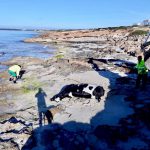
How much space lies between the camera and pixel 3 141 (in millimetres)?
11414

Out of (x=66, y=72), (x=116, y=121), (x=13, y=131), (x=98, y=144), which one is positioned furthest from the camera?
(x=66, y=72)

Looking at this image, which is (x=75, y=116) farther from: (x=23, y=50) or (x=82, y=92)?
(x=23, y=50)

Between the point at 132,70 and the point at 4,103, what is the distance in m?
10.9

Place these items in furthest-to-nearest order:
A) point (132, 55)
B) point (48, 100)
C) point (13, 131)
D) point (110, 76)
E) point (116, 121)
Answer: point (132, 55)
point (110, 76)
point (48, 100)
point (116, 121)
point (13, 131)

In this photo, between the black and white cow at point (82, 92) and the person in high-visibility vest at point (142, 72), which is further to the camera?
the person in high-visibility vest at point (142, 72)

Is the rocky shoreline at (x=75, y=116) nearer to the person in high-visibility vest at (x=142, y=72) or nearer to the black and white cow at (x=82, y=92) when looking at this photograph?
the black and white cow at (x=82, y=92)

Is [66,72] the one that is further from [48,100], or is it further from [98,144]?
[98,144]

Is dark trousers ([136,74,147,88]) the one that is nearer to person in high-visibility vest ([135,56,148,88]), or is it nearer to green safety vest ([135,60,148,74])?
person in high-visibility vest ([135,56,148,88])

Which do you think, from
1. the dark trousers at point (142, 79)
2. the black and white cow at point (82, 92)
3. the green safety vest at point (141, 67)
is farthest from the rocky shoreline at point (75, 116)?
the green safety vest at point (141, 67)

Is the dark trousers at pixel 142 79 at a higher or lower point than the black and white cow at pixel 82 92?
higher

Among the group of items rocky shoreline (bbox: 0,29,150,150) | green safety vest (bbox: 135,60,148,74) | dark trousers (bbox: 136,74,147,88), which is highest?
green safety vest (bbox: 135,60,148,74)

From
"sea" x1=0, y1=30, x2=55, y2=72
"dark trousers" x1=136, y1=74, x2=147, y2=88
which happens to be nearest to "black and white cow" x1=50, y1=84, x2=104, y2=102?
"dark trousers" x1=136, y1=74, x2=147, y2=88

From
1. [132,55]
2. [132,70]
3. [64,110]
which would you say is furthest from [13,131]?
[132,55]

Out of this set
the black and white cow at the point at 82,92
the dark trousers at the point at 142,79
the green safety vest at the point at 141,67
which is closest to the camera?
the black and white cow at the point at 82,92
